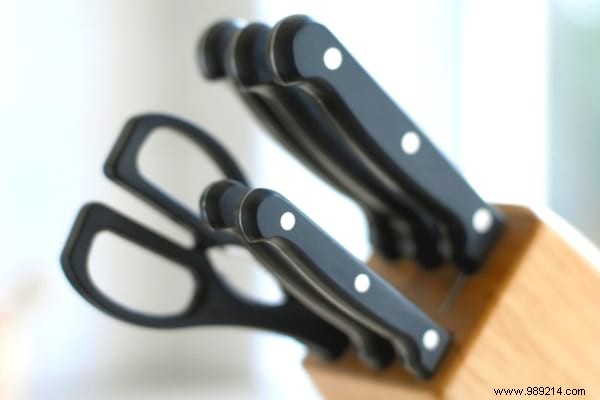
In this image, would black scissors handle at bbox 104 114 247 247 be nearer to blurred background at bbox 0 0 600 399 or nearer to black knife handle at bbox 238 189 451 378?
black knife handle at bbox 238 189 451 378

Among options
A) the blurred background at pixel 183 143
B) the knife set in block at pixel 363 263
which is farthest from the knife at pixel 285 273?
the blurred background at pixel 183 143

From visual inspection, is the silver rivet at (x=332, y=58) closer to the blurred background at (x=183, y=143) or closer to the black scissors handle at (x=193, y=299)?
the black scissors handle at (x=193, y=299)

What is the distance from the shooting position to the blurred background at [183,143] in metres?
0.76

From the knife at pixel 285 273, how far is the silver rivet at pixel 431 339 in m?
0.04

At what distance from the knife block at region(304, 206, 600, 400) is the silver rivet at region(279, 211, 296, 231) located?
134mm

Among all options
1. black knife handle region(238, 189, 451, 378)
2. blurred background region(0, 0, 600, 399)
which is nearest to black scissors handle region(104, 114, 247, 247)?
black knife handle region(238, 189, 451, 378)

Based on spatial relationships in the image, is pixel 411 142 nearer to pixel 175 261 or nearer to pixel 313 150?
pixel 313 150

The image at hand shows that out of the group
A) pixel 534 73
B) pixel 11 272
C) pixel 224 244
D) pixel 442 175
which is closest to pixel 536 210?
pixel 442 175

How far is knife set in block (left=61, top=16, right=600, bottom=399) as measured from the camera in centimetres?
41

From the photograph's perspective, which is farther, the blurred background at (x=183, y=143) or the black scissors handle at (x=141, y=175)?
the blurred background at (x=183, y=143)

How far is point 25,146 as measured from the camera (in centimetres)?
75

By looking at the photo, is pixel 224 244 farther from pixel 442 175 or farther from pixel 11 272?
pixel 11 272

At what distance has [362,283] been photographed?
0.42 metres

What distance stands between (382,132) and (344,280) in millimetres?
82
